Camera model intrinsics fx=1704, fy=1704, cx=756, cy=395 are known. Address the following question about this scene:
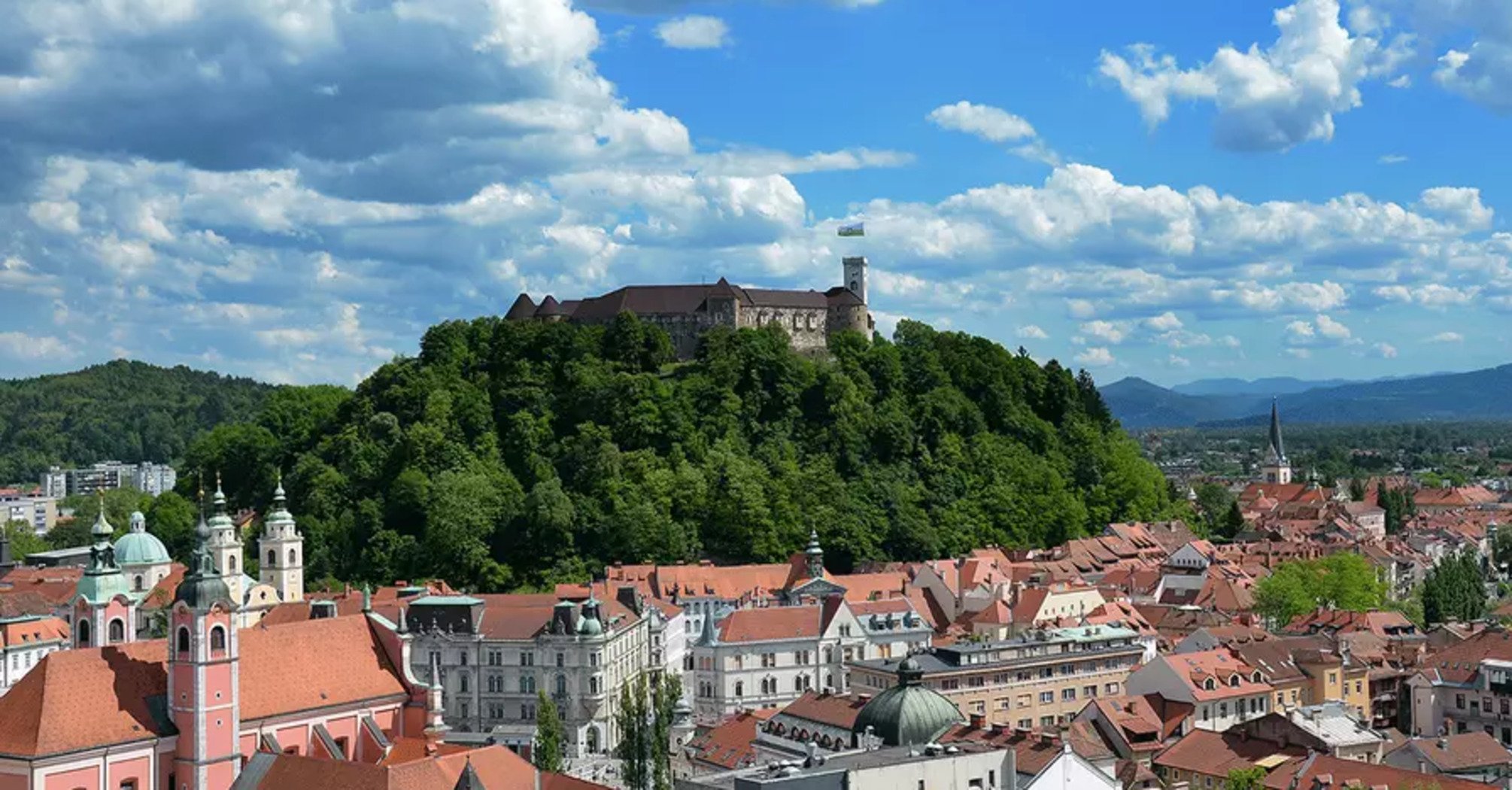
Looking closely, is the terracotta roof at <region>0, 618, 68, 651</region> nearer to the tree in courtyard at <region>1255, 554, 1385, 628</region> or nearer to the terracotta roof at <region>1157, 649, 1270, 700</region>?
the terracotta roof at <region>1157, 649, 1270, 700</region>

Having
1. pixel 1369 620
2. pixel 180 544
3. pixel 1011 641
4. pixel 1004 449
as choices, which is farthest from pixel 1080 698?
pixel 180 544

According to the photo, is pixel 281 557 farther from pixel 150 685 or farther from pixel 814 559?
pixel 150 685

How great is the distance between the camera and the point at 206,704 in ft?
140

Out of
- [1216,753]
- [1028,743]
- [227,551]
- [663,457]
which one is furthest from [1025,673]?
[663,457]

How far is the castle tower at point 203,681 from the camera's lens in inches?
1666

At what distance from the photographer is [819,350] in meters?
121

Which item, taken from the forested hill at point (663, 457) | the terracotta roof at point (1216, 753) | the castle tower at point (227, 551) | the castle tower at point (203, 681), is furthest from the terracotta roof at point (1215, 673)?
the castle tower at point (227, 551)

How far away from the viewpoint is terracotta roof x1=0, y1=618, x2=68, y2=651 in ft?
248

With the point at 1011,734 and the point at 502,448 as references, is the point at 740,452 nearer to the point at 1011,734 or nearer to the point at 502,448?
the point at 502,448

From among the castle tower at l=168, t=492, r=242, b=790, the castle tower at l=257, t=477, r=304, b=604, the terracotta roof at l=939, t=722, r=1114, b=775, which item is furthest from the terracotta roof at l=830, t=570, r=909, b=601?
the castle tower at l=168, t=492, r=242, b=790

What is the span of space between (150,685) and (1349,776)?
105ft

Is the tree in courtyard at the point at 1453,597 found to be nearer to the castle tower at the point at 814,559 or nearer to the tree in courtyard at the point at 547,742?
the castle tower at the point at 814,559

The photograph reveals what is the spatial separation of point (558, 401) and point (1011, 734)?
216 feet

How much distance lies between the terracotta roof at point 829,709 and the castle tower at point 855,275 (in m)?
74.2
